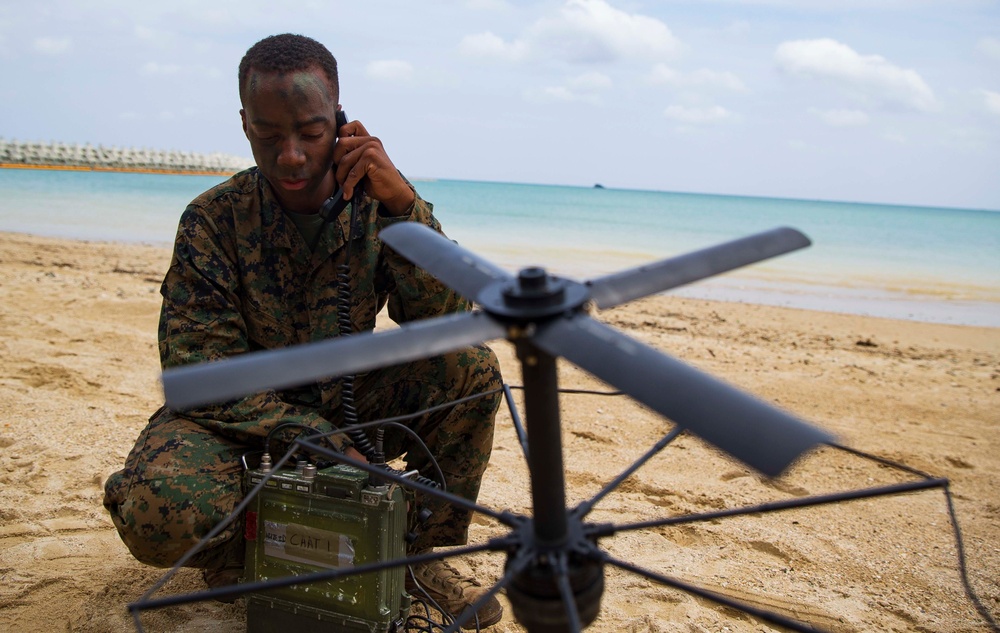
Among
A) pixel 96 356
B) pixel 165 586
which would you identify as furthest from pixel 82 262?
pixel 165 586

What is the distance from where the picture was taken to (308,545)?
2.08 m

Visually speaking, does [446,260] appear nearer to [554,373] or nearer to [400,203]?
[554,373]

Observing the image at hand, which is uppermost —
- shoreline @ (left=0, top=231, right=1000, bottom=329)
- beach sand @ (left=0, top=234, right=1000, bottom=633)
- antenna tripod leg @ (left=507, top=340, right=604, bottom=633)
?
antenna tripod leg @ (left=507, top=340, right=604, bottom=633)

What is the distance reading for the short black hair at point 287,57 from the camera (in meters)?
2.41

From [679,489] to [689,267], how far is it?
7.68 ft

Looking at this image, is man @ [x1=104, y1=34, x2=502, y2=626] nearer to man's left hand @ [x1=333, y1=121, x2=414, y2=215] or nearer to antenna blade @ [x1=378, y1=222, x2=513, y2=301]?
man's left hand @ [x1=333, y1=121, x2=414, y2=215]

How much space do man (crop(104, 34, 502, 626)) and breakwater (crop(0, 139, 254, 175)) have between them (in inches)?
→ 1840

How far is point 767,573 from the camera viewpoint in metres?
2.74

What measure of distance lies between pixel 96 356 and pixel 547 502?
451 centimetres

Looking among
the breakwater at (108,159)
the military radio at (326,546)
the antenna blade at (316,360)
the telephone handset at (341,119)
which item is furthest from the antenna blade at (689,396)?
the breakwater at (108,159)

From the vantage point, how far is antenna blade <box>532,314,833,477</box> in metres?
0.92

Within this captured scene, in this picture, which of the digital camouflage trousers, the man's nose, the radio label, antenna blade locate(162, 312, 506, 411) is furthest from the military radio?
antenna blade locate(162, 312, 506, 411)

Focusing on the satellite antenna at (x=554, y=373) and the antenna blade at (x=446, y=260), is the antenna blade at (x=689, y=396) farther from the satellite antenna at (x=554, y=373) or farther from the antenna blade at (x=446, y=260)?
the antenna blade at (x=446, y=260)

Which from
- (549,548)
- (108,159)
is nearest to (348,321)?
(549,548)
